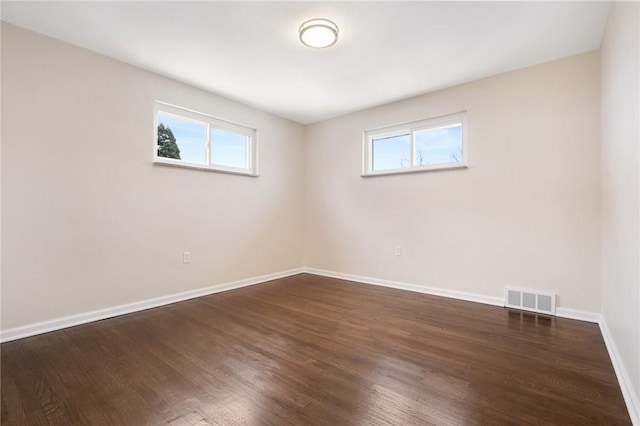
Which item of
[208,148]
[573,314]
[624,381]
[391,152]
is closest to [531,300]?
[573,314]

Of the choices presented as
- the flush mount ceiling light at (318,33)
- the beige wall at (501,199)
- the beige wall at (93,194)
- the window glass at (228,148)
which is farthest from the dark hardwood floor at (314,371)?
the flush mount ceiling light at (318,33)

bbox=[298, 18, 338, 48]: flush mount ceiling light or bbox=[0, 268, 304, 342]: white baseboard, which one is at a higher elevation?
bbox=[298, 18, 338, 48]: flush mount ceiling light

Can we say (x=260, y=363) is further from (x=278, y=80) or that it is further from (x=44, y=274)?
(x=278, y=80)

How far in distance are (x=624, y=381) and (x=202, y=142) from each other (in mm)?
4055

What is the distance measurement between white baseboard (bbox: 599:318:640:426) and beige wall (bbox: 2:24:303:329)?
11.5 ft

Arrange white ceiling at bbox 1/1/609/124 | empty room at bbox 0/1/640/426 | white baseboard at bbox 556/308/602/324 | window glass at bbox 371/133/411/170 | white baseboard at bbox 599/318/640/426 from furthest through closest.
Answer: window glass at bbox 371/133/411/170 → white baseboard at bbox 556/308/602/324 → white ceiling at bbox 1/1/609/124 → empty room at bbox 0/1/640/426 → white baseboard at bbox 599/318/640/426

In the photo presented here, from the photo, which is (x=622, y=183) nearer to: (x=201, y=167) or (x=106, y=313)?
(x=201, y=167)

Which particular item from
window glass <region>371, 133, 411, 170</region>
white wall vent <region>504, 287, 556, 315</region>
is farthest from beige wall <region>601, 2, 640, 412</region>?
window glass <region>371, 133, 411, 170</region>

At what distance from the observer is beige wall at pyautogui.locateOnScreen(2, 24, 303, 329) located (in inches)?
87.0

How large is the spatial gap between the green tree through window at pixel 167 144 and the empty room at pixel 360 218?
22mm

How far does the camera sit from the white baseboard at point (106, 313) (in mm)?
2186

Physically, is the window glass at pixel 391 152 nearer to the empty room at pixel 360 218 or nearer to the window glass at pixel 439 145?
the empty room at pixel 360 218

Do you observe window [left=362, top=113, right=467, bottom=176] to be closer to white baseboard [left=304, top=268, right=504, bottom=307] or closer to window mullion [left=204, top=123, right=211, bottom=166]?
white baseboard [left=304, top=268, right=504, bottom=307]

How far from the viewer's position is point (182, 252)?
10.5ft
